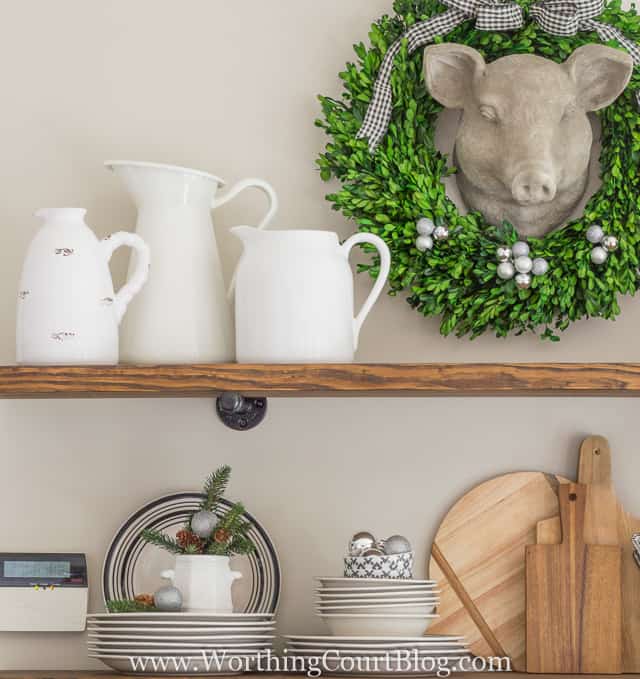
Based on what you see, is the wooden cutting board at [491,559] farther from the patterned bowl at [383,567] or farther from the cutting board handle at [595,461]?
the patterned bowl at [383,567]

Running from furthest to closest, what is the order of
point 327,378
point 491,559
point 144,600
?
1. point 491,559
2. point 144,600
3. point 327,378

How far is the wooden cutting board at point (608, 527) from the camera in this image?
4.85ft

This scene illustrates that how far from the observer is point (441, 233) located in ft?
4.83

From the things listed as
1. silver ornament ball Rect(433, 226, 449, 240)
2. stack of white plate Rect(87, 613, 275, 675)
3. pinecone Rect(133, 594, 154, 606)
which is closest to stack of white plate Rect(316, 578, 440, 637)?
stack of white plate Rect(87, 613, 275, 675)

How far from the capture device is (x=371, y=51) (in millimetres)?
1531

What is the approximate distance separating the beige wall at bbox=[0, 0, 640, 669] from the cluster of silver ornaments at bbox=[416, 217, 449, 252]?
0.37 ft

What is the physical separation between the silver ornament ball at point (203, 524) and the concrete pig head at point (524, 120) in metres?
0.52

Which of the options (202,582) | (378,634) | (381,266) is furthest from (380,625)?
(381,266)

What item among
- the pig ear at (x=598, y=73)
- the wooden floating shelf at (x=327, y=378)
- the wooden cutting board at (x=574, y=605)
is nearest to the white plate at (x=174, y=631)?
the wooden floating shelf at (x=327, y=378)

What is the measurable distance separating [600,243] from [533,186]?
0.13 metres

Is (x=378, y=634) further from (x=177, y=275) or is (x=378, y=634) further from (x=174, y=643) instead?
(x=177, y=275)

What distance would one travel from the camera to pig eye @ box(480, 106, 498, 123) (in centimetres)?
148

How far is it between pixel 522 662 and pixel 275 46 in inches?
34.8

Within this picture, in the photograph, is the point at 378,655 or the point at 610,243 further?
the point at 610,243
